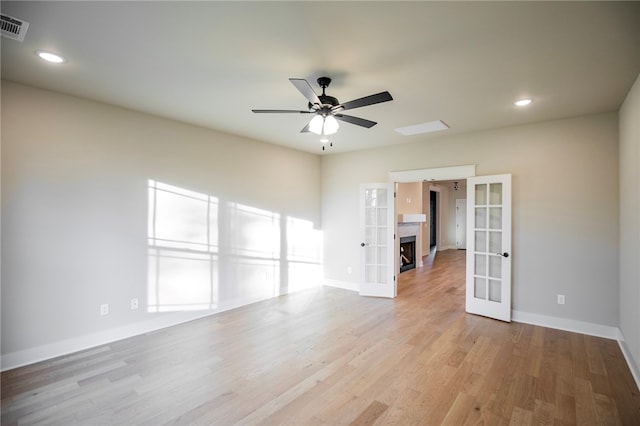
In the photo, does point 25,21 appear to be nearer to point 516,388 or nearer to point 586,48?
point 586,48

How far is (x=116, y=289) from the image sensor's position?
3.56 meters

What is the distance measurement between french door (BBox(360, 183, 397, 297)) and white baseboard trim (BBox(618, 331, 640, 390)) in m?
2.88

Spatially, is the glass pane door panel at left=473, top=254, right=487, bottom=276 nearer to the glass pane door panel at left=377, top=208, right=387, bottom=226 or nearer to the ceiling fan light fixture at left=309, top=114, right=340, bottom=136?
the glass pane door panel at left=377, top=208, right=387, bottom=226

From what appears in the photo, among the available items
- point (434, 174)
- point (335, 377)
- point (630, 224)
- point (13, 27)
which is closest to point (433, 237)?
point (434, 174)

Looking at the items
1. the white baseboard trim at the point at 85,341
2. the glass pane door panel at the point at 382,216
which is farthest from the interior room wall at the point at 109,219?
the glass pane door panel at the point at 382,216

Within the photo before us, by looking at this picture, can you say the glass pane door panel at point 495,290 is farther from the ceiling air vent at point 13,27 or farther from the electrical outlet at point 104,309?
the ceiling air vent at point 13,27

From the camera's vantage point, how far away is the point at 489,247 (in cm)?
443

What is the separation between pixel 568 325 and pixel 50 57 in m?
6.21

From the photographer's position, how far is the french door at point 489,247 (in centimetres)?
421

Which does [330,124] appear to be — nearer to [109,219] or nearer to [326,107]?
[326,107]

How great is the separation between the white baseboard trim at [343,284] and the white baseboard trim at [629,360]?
3645mm

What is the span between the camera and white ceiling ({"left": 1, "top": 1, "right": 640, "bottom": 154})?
6.19ft

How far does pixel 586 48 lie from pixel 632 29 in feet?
0.86

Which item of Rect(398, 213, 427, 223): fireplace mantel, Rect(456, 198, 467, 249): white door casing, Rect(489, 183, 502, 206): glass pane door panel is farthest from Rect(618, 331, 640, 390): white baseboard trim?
Rect(456, 198, 467, 249): white door casing
